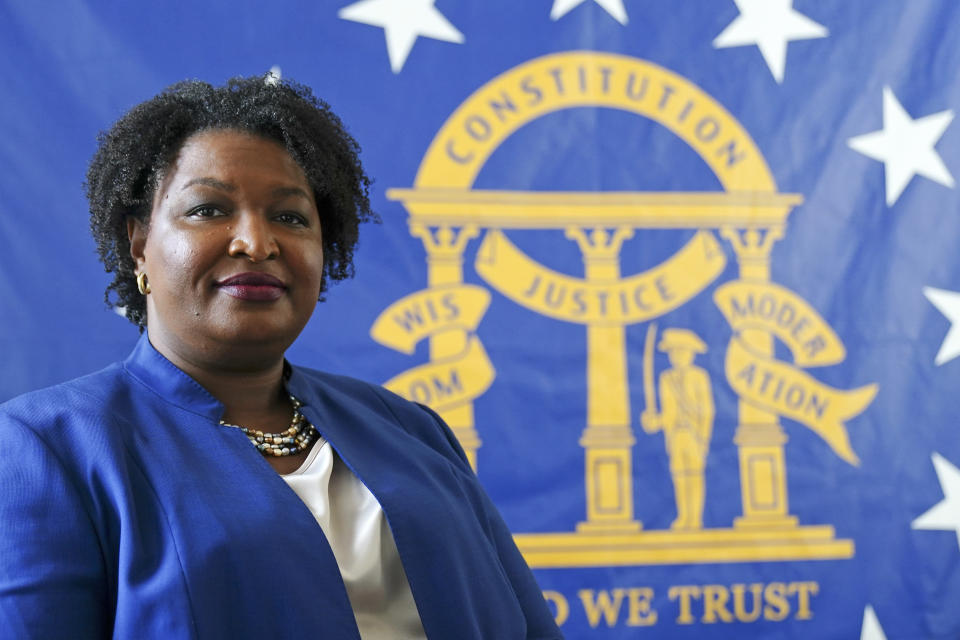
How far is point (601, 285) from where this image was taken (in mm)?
1902

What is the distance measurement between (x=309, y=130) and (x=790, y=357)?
47.6 inches

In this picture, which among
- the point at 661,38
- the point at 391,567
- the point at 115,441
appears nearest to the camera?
the point at 115,441

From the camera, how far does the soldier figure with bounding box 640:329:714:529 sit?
6.12 ft

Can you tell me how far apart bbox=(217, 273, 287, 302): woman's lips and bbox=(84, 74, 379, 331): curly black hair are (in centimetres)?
15

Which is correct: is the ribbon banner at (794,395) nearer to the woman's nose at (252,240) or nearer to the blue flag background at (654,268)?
the blue flag background at (654,268)

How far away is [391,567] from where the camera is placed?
103cm

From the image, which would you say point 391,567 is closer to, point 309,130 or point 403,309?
point 309,130

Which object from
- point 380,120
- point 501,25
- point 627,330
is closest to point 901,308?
point 627,330

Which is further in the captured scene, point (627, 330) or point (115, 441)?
point (627, 330)

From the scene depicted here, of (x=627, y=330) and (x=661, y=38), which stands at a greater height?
(x=661, y=38)

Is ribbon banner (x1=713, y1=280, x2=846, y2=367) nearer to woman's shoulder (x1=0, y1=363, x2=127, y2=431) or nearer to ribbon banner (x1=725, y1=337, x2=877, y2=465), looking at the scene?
ribbon banner (x1=725, y1=337, x2=877, y2=465)

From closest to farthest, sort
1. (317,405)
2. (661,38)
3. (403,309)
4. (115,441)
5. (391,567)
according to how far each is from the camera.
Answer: (115,441), (391,567), (317,405), (403,309), (661,38)

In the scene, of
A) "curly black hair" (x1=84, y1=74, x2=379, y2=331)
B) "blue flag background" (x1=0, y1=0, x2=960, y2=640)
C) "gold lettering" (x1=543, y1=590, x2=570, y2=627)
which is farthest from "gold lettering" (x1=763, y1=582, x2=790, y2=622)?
"curly black hair" (x1=84, y1=74, x2=379, y2=331)

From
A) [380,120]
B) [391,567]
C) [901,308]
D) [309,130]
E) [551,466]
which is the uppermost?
[380,120]
